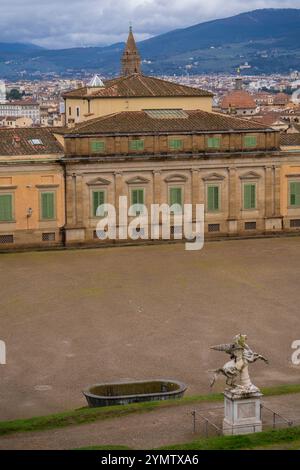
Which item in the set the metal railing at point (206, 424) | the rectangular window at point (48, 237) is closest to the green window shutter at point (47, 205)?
the rectangular window at point (48, 237)

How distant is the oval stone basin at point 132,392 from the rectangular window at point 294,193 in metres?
26.9

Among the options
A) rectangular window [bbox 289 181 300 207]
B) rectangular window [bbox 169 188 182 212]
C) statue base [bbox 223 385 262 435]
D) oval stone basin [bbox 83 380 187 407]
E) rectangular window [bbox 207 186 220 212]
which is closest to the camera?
statue base [bbox 223 385 262 435]

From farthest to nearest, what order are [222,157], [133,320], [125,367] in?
[222,157], [133,320], [125,367]

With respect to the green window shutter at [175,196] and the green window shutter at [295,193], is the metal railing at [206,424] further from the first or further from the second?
the green window shutter at [295,193]

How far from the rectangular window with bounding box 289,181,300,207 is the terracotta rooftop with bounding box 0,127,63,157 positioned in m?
11.7

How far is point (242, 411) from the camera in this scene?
762 inches

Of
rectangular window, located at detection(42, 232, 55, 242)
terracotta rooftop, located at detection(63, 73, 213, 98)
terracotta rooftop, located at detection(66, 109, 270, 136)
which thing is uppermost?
terracotta rooftop, located at detection(63, 73, 213, 98)

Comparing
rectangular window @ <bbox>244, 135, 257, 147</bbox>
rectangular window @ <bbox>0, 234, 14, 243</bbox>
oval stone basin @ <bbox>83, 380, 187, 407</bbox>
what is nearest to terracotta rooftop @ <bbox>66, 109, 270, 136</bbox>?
rectangular window @ <bbox>244, 135, 257, 147</bbox>

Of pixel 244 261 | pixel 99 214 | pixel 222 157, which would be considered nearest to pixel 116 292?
pixel 244 261

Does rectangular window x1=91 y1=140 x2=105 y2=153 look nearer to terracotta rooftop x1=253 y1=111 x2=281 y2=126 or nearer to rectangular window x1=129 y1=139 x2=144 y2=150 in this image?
rectangular window x1=129 y1=139 x2=144 y2=150

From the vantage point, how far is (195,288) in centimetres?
3550

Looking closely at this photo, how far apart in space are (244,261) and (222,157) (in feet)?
24.5

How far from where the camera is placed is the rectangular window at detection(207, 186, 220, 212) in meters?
47.1

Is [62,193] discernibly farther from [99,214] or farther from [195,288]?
[195,288]
